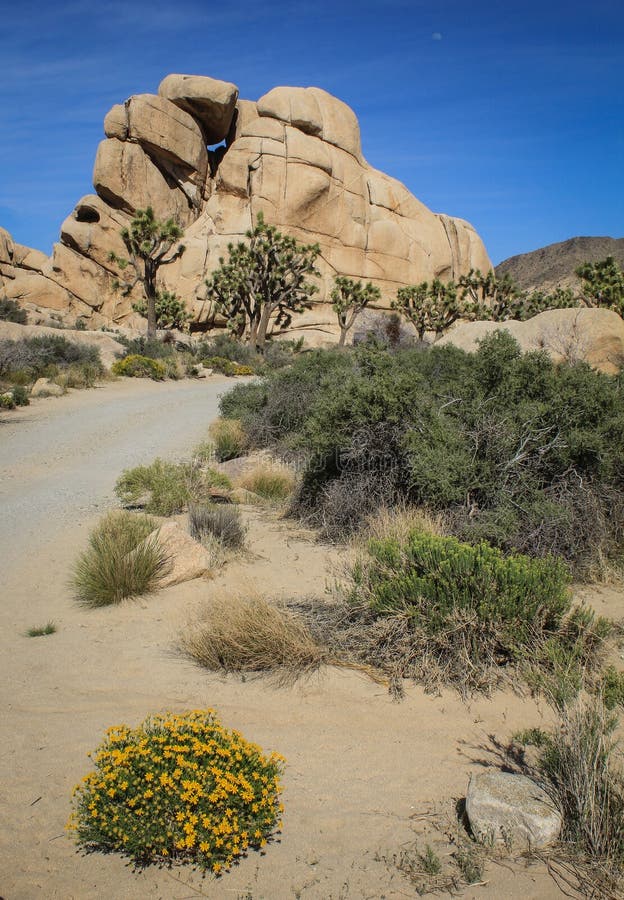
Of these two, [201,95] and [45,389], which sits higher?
[201,95]

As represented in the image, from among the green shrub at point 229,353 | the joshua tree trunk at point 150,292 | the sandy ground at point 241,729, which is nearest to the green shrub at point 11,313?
the joshua tree trunk at point 150,292

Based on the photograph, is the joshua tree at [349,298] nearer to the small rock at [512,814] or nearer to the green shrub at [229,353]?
the green shrub at [229,353]

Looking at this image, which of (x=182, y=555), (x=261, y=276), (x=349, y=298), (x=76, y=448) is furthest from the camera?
(x=349, y=298)

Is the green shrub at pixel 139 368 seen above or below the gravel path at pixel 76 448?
above

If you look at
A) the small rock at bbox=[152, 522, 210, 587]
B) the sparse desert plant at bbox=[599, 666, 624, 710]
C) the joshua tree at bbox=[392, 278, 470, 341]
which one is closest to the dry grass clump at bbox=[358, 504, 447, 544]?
the small rock at bbox=[152, 522, 210, 587]

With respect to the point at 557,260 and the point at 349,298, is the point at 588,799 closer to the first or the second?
the point at 349,298

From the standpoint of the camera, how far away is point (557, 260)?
7544 centimetres

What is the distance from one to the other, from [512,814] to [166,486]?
7.04 m

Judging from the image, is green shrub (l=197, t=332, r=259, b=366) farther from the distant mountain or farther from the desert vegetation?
the distant mountain

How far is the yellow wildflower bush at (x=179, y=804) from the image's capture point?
3074 mm

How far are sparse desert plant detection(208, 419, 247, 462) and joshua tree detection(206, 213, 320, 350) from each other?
83.7ft

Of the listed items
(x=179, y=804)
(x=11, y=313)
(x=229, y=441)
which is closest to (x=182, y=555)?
(x=179, y=804)

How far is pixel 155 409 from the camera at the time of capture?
57.4 ft

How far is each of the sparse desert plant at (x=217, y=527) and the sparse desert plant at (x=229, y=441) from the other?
432 cm
